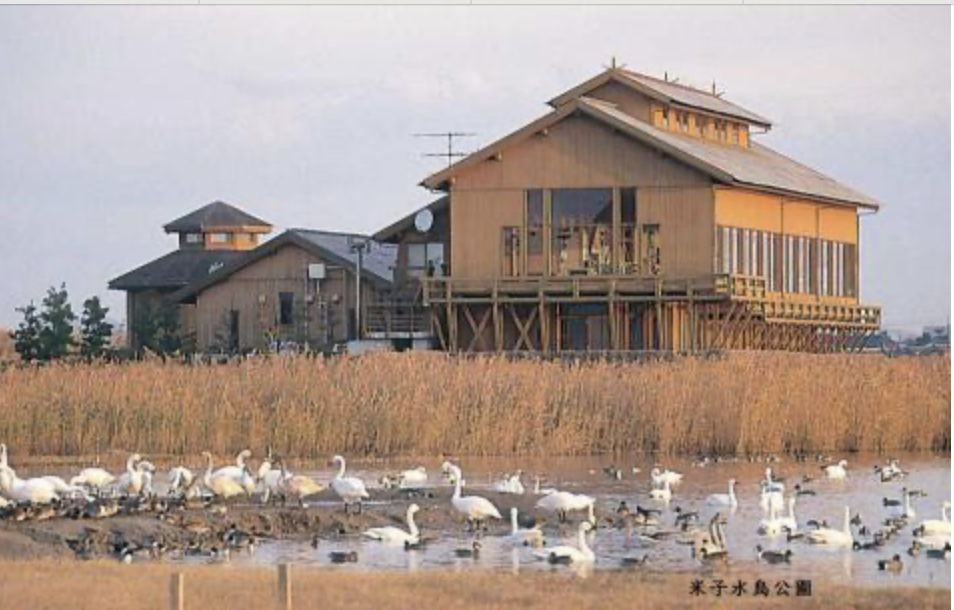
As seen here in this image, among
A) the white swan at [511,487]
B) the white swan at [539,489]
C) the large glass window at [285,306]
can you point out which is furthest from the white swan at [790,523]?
the large glass window at [285,306]

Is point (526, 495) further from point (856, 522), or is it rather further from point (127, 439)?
point (127, 439)

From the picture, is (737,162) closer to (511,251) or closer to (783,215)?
(783,215)

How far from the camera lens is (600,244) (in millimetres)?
54844

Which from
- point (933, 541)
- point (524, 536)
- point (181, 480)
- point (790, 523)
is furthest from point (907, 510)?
point (181, 480)

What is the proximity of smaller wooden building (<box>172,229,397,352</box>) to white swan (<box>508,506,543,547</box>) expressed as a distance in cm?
3447

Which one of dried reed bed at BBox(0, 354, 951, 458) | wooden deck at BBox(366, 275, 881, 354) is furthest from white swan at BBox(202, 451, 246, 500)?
wooden deck at BBox(366, 275, 881, 354)

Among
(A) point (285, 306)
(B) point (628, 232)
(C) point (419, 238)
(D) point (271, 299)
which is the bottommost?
(A) point (285, 306)

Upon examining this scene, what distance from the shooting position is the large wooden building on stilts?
177 feet

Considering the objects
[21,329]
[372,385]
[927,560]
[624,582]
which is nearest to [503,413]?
[372,385]

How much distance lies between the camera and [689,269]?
54156 millimetres

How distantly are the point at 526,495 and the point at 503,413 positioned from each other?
8.62 m

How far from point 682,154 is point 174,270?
26823 mm

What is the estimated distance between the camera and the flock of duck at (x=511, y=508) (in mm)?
25141

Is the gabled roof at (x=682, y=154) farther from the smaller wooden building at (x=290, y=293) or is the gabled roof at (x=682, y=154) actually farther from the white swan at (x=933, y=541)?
the white swan at (x=933, y=541)
